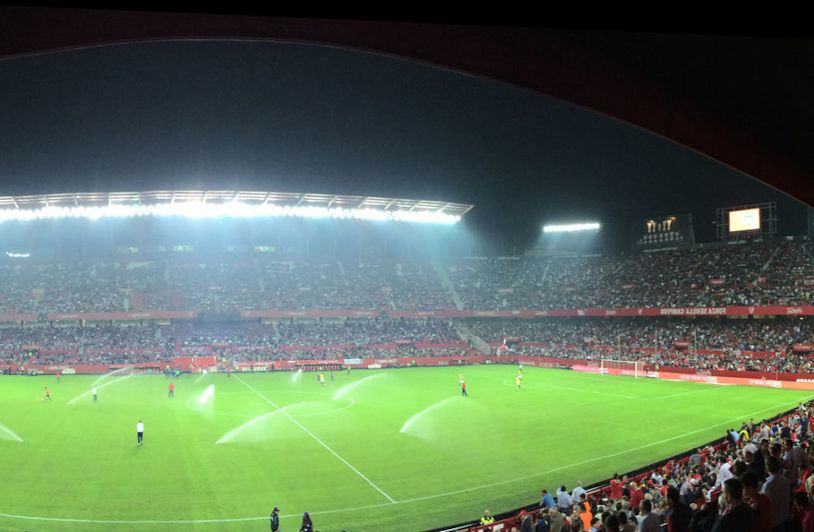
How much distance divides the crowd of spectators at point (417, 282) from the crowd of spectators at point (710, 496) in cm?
4276

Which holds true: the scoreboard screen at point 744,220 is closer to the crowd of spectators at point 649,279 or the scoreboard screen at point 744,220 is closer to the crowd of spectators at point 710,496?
the crowd of spectators at point 649,279

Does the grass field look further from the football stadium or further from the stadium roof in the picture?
the stadium roof

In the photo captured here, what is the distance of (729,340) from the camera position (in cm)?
5475

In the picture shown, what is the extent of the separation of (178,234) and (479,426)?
2505 inches

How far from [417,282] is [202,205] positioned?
32.3 m

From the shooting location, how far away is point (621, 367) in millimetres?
57312

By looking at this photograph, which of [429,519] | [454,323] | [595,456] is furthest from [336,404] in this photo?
[454,323]

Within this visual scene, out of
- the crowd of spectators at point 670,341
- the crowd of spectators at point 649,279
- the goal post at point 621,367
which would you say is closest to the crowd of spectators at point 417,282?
the crowd of spectators at point 649,279

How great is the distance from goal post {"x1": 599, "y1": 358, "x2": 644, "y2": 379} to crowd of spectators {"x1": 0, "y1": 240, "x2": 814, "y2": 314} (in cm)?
968

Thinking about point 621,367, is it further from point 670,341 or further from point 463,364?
point 463,364

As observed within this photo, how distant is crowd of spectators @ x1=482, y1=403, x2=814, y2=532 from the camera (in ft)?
20.7

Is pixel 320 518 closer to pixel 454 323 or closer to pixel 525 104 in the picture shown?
pixel 525 104

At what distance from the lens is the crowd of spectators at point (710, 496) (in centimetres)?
631

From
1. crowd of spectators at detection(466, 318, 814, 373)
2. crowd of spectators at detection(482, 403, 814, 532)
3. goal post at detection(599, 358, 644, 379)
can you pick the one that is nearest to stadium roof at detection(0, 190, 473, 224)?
crowd of spectators at detection(466, 318, 814, 373)
